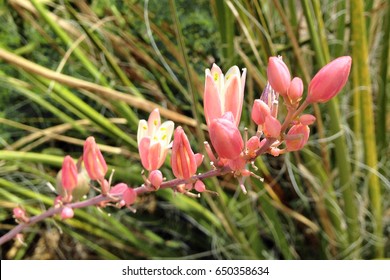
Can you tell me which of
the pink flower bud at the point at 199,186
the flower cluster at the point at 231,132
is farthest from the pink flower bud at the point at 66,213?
the pink flower bud at the point at 199,186

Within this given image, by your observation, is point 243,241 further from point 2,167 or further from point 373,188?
point 2,167

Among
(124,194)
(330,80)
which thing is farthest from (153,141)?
(330,80)

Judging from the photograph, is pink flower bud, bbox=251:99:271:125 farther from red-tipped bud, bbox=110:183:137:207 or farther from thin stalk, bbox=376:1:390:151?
thin stalk, bbox=376:1:390:151

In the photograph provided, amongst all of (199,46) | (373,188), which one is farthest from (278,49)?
(373,188)

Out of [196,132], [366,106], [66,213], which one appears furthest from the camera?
[196,132]

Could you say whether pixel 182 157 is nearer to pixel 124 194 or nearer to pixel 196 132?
pixel 124 194

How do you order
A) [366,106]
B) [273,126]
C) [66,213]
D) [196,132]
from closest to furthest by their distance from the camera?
[273,126], [66,213], [366,106], [196,132]

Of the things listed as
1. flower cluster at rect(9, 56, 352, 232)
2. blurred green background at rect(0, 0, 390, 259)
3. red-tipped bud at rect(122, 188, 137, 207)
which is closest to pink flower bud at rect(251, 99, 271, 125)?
flower cluster at rect(9, 56, 352, 232)

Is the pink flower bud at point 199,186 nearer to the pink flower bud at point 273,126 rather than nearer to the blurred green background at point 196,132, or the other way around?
the pink flower bud at point 273,126
